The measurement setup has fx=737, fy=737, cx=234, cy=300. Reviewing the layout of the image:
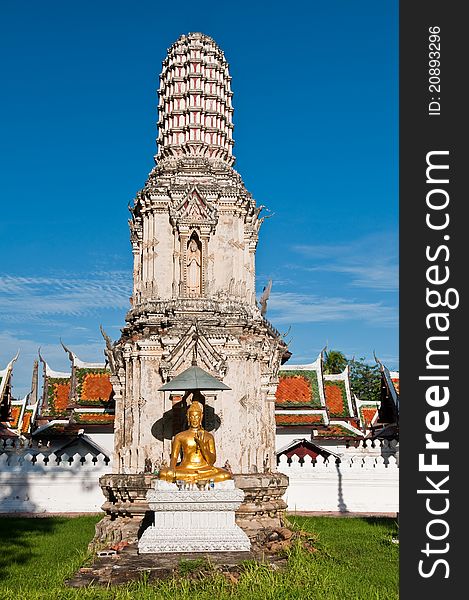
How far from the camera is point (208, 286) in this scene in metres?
15.8

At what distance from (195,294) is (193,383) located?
318 cm

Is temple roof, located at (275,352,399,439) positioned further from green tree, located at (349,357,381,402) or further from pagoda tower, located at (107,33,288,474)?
green tree, located at (349,357,381,402)

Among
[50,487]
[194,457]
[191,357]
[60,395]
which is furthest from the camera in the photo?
[60,395]

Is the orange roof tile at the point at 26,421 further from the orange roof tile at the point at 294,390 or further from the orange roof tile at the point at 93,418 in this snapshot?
the orange roof tile at the point at 294,390

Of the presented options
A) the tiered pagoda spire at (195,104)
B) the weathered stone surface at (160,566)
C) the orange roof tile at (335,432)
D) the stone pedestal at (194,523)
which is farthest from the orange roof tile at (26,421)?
the weathered stone surface at (160,566)

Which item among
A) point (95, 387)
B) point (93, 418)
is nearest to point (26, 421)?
point (95, 387)

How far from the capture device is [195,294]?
623 inches

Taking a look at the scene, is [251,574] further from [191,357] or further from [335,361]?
[335,361]

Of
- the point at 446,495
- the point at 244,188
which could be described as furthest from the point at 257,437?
the point at 446,495

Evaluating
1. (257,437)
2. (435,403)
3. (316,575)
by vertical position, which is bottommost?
(316,575)

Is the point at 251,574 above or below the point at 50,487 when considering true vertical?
above

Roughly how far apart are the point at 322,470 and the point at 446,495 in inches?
599

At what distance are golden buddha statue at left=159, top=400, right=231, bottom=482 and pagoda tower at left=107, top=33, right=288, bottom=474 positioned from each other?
254 centimetres

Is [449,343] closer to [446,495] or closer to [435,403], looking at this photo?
[435,403]
